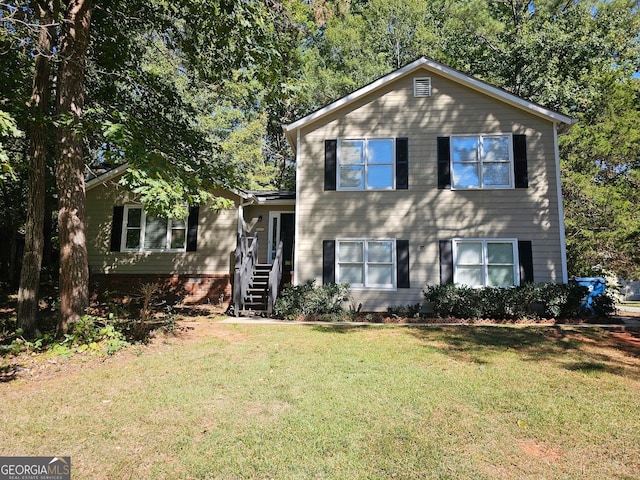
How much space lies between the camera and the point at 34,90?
713 cm

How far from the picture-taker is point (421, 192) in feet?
35.3

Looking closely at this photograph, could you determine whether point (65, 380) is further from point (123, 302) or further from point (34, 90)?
point (123, 302)

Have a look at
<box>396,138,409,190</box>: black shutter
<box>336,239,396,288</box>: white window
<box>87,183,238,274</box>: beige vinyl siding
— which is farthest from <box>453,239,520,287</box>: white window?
<box>87,183,238,274</box>: beige vinyl siding

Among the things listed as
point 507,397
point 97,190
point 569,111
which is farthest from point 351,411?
point 569,111

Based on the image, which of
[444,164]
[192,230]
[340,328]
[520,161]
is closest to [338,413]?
[340,328]

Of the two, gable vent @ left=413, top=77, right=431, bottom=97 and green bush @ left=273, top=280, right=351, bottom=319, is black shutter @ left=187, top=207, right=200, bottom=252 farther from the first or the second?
gable vent @ left=413, top=77, right=431, bottom=97

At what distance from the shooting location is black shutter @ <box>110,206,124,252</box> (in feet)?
40.5

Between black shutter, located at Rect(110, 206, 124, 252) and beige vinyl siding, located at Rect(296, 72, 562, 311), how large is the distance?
603 cm

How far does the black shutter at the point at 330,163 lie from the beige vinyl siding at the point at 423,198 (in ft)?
0.55

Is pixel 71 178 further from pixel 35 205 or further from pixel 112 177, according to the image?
pixel 112 177

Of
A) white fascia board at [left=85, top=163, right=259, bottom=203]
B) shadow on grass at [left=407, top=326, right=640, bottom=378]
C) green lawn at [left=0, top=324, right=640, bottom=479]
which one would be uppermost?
white fascia board at [left=85, top=163, right=259, bottom=203]

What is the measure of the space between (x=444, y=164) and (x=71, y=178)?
8878 mm

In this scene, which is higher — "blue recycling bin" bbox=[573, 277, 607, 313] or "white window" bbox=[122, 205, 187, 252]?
"white window" bbox=[122, 205, 187, 252]

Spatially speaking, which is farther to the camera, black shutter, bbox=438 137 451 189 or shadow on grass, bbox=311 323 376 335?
black shutter, bbox=438 137 451 189
